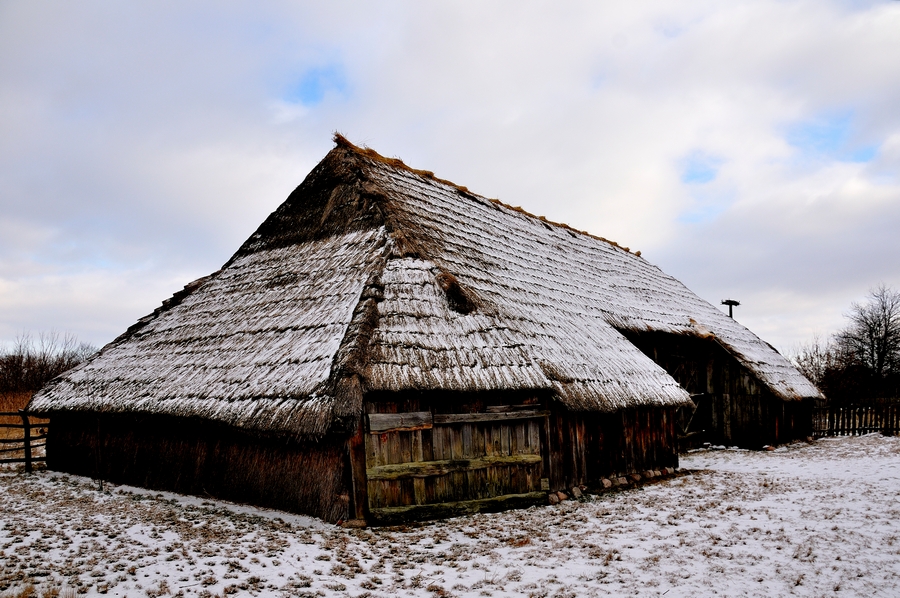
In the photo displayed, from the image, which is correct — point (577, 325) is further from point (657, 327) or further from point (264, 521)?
point (264, 521)

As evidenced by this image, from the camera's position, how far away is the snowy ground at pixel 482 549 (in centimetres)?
528

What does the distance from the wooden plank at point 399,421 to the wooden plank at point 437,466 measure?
1.54 ft

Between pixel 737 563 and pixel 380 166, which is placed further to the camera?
pixel 380 166

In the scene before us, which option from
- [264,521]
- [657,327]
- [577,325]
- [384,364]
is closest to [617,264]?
[657,327]

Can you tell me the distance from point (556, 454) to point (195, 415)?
216 inches

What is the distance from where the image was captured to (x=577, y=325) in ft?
38.8

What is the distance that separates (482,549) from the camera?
6.44 m

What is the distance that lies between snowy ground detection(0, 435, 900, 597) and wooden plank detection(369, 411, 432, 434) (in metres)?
1.22

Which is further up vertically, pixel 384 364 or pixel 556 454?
pixel 384 364

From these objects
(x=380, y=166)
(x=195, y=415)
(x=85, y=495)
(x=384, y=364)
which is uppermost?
(x=380, y=166)

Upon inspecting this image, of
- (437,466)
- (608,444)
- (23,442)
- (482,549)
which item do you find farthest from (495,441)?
(23,442)

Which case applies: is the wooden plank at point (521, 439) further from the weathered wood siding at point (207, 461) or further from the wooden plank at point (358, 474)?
the weathered wood siding at point (207, 461)

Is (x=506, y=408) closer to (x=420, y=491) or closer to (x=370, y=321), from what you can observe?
(x=420, y=491)

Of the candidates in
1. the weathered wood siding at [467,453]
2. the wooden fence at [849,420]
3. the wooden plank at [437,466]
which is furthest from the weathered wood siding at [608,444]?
the wooden fence at [849,420]
